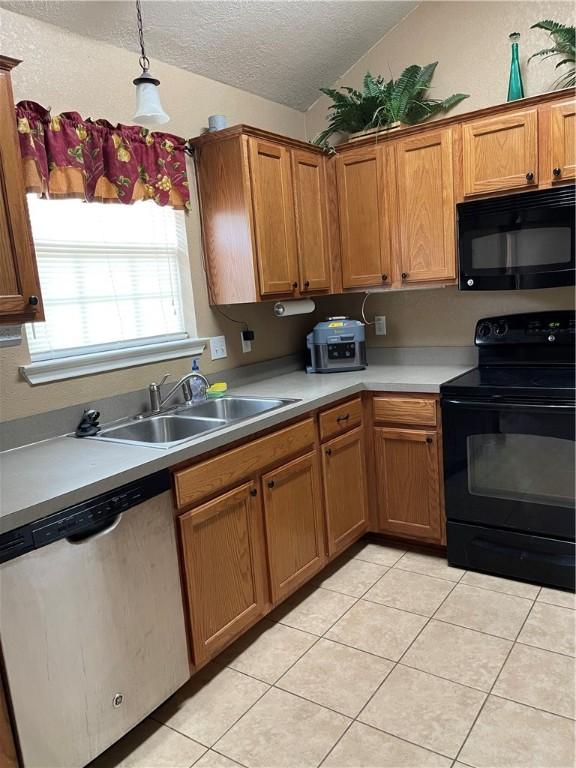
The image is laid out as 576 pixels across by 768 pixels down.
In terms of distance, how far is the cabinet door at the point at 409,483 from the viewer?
275 centimetres

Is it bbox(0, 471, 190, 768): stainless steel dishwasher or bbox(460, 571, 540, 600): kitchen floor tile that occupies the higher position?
bbox(0, 471, 190, 768): stainless steel dishwasher

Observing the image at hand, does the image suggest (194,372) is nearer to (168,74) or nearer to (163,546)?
(163,546)

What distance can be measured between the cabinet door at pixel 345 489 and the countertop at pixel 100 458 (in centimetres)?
25

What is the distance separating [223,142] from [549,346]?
1.84m

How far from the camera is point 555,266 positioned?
2574 mm

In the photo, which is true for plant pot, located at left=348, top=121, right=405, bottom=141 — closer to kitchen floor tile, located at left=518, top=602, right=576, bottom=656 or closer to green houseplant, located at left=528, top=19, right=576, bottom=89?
green houseplant, located at left=528, top=19, right=576, bottom=89

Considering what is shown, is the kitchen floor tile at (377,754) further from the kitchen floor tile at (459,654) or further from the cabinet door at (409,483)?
the cabinet door at (409,483)

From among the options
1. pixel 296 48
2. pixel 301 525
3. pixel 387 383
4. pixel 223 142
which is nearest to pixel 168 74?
pixel 223 142

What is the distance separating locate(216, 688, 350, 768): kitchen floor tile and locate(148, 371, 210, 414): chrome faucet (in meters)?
1.22

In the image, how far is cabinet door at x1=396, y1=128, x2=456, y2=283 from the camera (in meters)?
2.81

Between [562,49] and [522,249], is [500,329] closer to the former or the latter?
[522,249]

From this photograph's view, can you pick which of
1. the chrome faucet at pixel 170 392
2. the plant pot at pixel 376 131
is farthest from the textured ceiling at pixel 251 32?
the chrome faucet at pixel 170 392

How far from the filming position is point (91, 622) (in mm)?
1610

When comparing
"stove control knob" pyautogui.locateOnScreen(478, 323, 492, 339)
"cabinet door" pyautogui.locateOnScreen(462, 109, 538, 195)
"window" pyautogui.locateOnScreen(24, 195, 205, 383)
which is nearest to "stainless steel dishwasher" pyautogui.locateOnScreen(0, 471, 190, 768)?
"window" pyautogui.locateOnScreen(24, 195, 205, 383)
